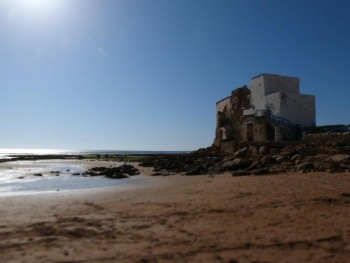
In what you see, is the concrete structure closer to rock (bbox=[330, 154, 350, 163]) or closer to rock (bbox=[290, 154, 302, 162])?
rock (bbox=[290, 154, 302, 162])

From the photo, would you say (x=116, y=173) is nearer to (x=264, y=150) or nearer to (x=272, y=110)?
(x=264, y=150)

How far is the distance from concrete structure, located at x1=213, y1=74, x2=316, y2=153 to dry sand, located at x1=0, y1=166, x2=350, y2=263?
1770 cm

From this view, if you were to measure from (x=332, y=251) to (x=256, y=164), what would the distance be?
12.7 meters

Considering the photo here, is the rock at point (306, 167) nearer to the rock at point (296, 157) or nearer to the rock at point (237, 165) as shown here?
the rock at point (296, 157)

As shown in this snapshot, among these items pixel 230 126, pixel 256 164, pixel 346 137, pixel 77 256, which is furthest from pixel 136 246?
pixel 230 126

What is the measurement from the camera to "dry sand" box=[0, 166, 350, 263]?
5285 mm

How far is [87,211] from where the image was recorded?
8750mm

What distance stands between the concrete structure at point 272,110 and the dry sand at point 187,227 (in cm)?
1770

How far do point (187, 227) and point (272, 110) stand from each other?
25.3 meters

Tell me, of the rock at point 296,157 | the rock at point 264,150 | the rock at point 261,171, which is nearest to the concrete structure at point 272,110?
the rock at point 264,150

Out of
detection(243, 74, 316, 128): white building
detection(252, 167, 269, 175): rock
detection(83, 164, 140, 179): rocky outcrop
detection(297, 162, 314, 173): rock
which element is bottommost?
detection(83, 164, 140, 179): rocky outcrop

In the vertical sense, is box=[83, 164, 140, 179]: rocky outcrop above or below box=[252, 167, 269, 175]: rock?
below

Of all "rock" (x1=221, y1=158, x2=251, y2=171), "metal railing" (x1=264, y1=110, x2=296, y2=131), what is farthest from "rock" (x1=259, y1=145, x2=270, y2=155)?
"metal railing" (x1=264, y1=110, x2=296, y2=131)

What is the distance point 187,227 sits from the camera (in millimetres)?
6816
